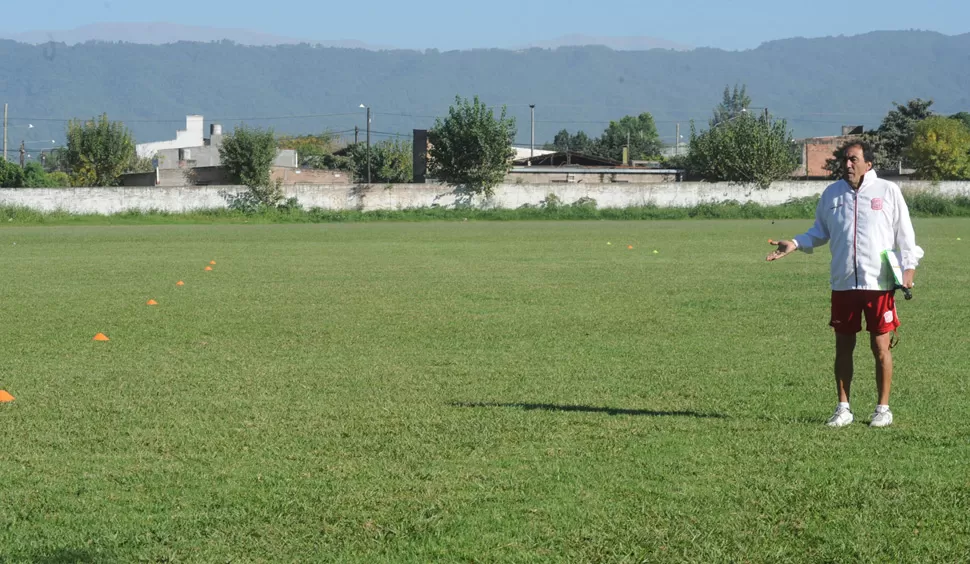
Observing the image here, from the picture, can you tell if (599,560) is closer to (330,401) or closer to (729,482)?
(729,482)

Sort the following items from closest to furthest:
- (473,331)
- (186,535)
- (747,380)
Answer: (186,535) < (747,380) < (473,331)

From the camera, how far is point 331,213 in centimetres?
6256

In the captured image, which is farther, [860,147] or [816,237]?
[816,237]

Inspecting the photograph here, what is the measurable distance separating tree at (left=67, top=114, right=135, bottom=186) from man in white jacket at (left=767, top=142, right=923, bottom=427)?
72.8 meters

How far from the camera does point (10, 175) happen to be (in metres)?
83.4

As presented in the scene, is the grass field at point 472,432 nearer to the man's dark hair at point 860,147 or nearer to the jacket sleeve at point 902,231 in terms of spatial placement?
the jacket sleeve at point 902,231

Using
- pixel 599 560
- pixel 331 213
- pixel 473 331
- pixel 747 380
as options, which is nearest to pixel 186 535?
pixel 599 560

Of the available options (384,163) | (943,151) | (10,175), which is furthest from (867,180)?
(384,163)

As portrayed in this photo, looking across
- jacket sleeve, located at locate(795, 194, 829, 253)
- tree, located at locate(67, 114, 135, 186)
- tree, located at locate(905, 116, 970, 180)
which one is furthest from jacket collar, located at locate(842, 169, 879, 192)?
tree, located at locate(905, 116, 970, 180)

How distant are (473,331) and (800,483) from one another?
7308 mm

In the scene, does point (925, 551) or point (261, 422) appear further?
point (261, 422)

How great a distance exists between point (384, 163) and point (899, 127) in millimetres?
46016

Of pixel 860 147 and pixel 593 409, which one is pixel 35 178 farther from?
pixel 860 147

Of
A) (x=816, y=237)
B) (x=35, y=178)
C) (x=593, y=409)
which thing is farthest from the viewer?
(x=35, y=178)
